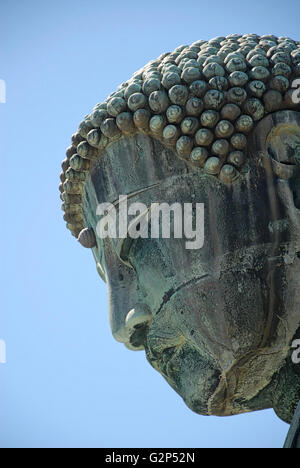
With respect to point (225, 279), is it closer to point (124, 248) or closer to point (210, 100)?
point (124, 248)

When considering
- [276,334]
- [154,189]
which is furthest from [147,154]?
[276,334]

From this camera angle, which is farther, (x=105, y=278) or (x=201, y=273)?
(x=105, y=278)

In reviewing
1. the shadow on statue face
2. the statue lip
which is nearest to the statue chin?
the shadow on statue face

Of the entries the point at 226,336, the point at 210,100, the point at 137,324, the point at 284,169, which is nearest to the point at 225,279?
the point at 226,336

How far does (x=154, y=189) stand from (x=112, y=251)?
2.75 feet

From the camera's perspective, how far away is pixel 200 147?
1168cm

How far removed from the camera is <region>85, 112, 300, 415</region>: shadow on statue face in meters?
11.4

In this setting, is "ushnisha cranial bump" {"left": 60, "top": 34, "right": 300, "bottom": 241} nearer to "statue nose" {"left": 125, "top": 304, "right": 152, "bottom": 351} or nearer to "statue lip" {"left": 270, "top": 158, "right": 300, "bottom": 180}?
"statue lip" {"left": 270, "top": 158, "right": 300, "bottom": 180}

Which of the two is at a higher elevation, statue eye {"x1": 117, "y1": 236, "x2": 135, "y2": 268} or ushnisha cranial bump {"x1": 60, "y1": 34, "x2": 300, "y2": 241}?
ushnisha cranial bump {"x1": 60, "y1": 34, "x2": 300, "y2": 241}

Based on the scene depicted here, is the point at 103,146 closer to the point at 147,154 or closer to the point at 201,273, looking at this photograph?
the point at 147,154

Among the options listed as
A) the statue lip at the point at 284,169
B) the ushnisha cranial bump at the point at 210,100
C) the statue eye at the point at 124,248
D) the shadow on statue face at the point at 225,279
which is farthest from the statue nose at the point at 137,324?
the statue lip at the point at 284,169

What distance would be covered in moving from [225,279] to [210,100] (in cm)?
161

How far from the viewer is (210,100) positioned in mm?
11656

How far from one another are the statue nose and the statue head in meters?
0.01
